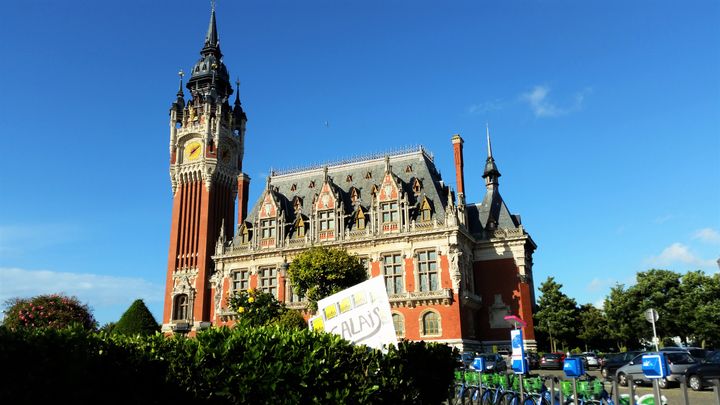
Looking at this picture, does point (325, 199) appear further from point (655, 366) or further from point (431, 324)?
point (655, 366)

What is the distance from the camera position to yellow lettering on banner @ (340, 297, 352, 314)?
11867mm

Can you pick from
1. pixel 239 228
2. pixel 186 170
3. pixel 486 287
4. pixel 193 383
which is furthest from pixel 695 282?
pixel 193 383

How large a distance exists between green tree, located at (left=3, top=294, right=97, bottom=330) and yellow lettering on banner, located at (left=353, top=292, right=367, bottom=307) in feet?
86.9

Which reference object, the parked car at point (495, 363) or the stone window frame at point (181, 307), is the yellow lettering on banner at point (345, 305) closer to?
the parked car at point (495, 363)

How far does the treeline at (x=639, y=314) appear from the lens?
50531mm

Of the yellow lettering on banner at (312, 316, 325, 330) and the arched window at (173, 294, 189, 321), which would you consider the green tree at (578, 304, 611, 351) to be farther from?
the yellow lettering on banner at (312, 316, 325, 330)

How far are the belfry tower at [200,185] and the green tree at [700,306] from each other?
44939 millimetres

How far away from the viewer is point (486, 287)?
47.1m

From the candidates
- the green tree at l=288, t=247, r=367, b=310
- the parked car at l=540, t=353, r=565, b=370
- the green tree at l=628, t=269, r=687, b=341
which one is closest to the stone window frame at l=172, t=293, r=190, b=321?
the green tree at l=288, t=247, r=367, b=310

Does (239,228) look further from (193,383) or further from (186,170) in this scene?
(193,383)

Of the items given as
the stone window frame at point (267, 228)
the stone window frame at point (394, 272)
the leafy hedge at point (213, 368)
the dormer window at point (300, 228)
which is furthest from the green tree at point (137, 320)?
the leafy hedge at point (213, 368)

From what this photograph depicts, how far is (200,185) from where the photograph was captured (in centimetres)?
5534

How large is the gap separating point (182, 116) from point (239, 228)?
15.3m

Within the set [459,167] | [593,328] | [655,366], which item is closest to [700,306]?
[593,328]
